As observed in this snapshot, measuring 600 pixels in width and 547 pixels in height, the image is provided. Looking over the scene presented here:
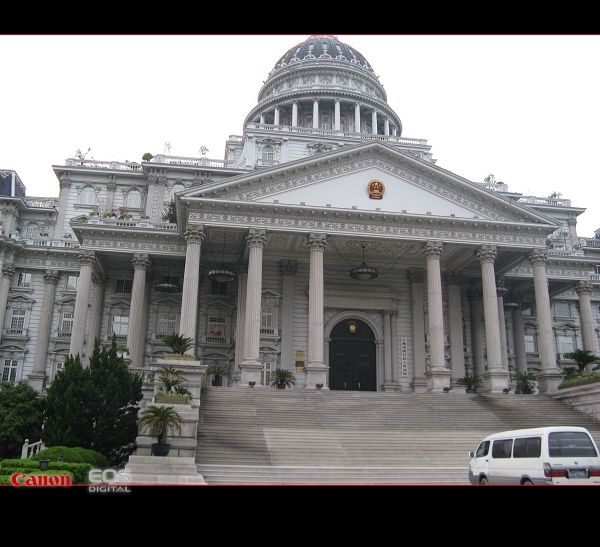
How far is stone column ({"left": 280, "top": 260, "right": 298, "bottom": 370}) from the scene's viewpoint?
1617 inches

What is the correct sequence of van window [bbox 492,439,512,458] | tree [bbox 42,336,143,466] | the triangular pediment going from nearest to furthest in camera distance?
van window [bbox 492,439,512,458] < tree [bbox 42,336,143,466] < the triangular pediment

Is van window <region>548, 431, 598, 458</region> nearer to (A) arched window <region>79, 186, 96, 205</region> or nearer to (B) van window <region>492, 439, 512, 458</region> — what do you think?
(B) van window <region>492, 439, 512, 458</region>

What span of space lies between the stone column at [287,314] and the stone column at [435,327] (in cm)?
932

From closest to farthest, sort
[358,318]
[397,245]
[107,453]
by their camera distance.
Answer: [107,453] < [397,245] < [358,318]

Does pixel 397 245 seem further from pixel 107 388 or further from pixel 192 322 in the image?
pixel 107 388

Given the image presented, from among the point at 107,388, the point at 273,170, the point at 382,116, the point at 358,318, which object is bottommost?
the point at 107,388

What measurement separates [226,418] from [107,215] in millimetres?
20575

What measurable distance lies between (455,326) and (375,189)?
12396 millimetres

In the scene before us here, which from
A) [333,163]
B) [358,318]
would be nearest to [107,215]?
[333,163]

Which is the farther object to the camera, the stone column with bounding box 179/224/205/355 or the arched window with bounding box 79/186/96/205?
the arched window with bounding box 79/186/96/205

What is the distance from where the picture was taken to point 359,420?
93.8 ft

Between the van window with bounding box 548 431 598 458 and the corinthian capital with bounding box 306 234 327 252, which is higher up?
the corinthian capital with bounding box 306 234 327 252

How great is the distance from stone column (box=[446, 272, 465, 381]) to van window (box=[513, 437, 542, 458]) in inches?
1054

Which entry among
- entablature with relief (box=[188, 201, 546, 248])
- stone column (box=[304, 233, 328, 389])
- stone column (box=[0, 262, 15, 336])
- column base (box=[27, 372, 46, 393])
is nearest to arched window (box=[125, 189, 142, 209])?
stone column (box=[0, 262, 15, 336])
